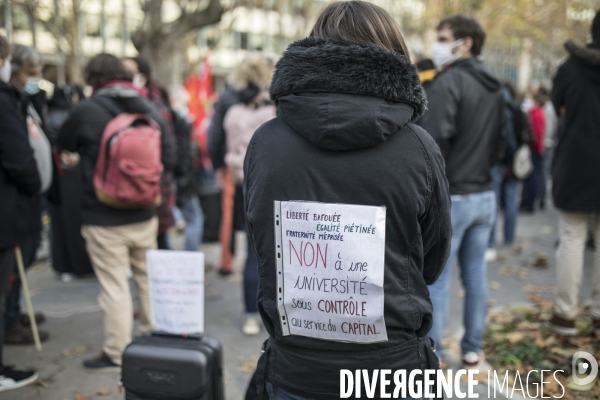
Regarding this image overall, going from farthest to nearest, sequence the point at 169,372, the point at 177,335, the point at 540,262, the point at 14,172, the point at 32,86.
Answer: the point at 540,262, the point at 32,86, the point at 14,172, the point at 177,335, the point at 169,372

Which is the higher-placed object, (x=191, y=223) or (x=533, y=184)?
(x=191, y=223)

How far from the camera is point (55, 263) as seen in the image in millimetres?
5969

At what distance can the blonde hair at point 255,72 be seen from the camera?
4.73m

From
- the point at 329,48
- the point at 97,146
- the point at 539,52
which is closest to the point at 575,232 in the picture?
the point at 329,48

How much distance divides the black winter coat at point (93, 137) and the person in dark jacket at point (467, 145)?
2.10m

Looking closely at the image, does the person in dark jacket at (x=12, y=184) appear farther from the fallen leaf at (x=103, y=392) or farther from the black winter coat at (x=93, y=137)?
the fallen leaf at (x=103, y=392)

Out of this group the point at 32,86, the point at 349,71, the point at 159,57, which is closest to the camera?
the point at 349,71

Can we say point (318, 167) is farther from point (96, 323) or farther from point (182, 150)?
point (182, 150)

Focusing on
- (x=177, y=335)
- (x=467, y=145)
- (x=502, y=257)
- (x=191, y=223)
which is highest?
(x=467, y=145)

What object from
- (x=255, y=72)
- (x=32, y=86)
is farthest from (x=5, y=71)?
(x=255, y=72)

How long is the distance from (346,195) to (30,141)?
3.02m

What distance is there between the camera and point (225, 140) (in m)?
5.49

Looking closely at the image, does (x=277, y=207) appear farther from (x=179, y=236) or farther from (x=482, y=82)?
(x=179, y=236)

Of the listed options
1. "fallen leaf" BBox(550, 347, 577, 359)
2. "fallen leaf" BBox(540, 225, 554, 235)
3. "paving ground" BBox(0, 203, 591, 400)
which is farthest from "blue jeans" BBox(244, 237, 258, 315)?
"fallen leaf" BBox(540, 225, 554, 235)
